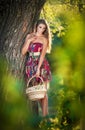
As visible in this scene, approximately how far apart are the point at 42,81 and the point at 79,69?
3950mm

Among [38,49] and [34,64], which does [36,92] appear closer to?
[34,64]

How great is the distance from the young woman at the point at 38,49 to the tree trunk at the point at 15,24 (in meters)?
0.08

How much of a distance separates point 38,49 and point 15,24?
0.41m

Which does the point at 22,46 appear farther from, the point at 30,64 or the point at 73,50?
the point at 73,50

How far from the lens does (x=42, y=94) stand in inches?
189

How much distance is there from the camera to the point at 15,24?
485cm

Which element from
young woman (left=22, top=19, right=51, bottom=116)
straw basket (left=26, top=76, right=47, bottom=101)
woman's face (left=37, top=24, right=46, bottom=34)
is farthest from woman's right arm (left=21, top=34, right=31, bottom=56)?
straw basket (left=26, top=76, right=47, bottom=101)

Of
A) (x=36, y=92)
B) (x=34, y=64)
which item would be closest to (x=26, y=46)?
(x=34, y=64)

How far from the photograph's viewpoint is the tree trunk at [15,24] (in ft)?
15.8

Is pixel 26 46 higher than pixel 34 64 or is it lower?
higher

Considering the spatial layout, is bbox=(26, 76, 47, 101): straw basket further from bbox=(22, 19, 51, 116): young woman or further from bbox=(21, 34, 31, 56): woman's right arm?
bbox=(21, 34, 31, 56): woman's right arm

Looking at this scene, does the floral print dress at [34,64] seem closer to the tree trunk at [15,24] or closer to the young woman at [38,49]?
the young woman at [38,49]

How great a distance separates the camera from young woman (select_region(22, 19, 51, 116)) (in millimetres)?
4797

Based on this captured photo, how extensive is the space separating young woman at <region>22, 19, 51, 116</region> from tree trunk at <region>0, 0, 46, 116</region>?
3.3 inches
